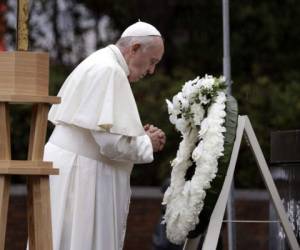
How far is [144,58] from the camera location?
6223 mm

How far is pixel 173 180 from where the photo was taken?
20.0 ft

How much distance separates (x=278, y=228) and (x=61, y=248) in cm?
161

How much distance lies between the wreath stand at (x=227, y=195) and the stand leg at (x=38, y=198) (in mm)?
880

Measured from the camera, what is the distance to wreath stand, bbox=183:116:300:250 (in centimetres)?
577

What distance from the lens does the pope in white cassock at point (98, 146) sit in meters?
Result: 6.07

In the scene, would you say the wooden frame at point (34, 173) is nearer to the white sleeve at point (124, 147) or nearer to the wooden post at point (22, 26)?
the wooden post at point (22, 26)

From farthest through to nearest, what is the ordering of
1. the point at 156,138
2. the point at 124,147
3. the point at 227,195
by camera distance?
the point at 156,138 → the point at 124,147 → the point at 227,195

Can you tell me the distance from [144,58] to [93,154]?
60 cm

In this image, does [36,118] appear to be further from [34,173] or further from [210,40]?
[210,40]

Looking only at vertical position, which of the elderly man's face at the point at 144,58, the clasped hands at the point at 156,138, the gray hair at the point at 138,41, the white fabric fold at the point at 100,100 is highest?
the gray hair at the point at 138,41

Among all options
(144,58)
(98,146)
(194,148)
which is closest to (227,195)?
(194,148)

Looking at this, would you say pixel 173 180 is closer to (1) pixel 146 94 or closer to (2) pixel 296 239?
(2) pixel 296 239

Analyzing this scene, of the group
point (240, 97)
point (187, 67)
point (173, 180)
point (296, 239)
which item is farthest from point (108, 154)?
point (187, 67)

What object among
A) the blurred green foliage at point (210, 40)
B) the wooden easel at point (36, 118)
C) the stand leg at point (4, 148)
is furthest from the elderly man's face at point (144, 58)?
the blurred green foliage at point (210, 40)
